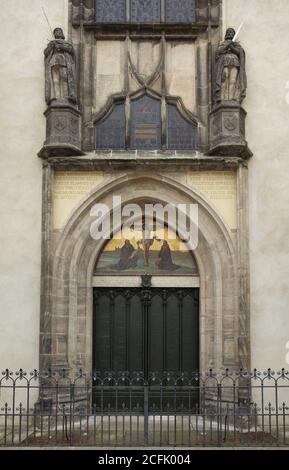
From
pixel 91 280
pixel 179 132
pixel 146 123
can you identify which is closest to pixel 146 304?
pixel 91 280

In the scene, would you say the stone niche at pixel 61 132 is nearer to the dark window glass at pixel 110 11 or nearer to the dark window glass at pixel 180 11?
the dark window glass at pixel 110 11

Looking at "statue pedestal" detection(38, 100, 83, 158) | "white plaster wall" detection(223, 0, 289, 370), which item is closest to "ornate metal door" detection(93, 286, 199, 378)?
"white plaster wall" detection(223, 0, 289, 370)

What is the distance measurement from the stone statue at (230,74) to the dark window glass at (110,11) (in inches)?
87.2

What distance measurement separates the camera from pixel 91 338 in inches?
490

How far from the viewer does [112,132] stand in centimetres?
1284

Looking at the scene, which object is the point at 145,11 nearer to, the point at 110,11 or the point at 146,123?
the point at 110,11

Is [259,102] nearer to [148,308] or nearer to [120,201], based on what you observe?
[120,201]

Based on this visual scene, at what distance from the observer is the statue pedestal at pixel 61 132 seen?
1211 cm

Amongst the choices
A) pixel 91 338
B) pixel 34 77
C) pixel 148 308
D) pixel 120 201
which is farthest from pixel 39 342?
pixel 34 77

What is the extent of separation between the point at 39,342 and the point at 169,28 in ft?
21.5

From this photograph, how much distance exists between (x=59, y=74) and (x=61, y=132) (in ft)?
3.68

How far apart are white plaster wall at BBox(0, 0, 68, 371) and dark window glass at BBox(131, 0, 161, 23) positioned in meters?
1.37

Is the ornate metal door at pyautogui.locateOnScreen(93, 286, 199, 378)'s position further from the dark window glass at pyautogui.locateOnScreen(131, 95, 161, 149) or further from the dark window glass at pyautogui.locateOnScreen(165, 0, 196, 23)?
the dark window glass at pyautogui.locateOnScreen(165, 0, 196, 23)

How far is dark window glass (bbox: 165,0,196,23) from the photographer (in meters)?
13.1
